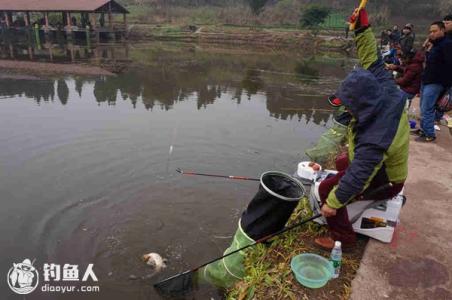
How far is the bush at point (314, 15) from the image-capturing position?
32.3m

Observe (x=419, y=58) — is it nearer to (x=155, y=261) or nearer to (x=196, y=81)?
(x=155, y=261)

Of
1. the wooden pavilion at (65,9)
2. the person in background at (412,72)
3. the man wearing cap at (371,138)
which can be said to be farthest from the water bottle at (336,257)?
the wooden pavilion at (65,9)

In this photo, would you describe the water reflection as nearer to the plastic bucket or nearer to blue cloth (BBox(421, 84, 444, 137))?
blue cloth (BBox(421, 84, 444, 137))

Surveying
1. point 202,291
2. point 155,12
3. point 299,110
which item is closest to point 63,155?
point 202,291

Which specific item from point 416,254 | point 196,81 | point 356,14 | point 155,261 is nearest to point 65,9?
point 196,81

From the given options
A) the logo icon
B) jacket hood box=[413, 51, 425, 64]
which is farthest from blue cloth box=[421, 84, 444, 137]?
the logo icon

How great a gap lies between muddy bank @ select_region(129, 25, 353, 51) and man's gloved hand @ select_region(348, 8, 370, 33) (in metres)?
27.9

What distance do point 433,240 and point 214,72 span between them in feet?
47.5

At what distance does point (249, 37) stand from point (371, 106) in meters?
31.4

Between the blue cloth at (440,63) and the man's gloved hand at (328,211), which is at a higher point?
the blue cloth at (440,63)

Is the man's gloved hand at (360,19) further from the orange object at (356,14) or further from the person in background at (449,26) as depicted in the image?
the person in background at (449,26)

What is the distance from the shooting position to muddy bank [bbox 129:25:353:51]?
3102 cm

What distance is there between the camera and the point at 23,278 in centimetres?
383

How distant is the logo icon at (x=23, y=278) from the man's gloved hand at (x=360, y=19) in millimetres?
4295
